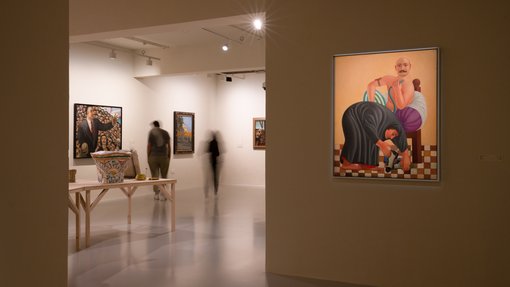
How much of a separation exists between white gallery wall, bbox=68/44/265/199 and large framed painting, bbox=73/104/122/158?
13 centimetres

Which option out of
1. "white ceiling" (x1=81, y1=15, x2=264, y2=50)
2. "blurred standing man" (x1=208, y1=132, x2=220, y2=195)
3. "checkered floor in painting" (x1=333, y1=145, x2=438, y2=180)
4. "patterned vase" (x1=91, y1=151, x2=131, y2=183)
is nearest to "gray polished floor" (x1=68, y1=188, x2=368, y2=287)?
"patterned vase" (x1=91, y1=151, x2=131, y2=183)

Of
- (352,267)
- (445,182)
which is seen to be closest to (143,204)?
(352,267)

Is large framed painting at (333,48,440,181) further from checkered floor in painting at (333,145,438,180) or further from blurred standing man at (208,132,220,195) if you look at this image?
blurred standing man at (208,132,220,195)

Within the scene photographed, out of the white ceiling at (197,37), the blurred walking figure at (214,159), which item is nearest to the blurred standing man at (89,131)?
the white ceiling at (197,37)

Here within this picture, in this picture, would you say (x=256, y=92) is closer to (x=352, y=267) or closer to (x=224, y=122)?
(x=224, y=122)

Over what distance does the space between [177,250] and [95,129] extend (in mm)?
5520

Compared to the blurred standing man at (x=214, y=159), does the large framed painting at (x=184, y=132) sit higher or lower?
higher

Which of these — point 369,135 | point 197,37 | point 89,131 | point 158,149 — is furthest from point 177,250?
point 197,37

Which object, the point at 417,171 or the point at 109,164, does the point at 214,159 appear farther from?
the point at 417,171

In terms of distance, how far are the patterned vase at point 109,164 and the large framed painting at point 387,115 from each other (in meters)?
3.23

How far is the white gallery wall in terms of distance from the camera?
10.2 meters

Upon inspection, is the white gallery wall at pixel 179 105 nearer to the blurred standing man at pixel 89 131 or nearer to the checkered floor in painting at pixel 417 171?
the blurred standing man at pixel 89 131

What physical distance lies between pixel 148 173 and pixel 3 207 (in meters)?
→ 10.4

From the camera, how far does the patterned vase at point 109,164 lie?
630 centimetres
